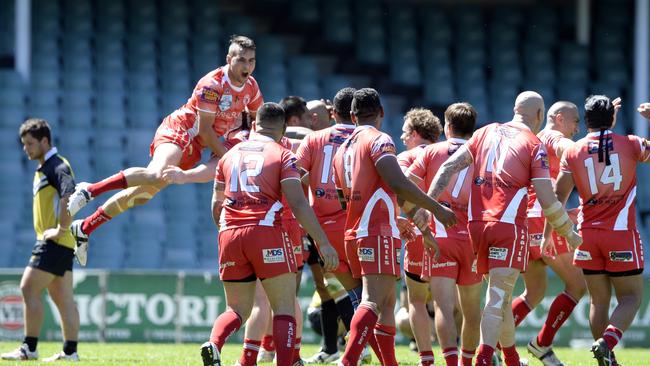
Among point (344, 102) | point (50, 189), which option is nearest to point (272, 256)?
point (344, 102)

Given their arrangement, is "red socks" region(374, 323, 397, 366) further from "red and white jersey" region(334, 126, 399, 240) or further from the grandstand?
the grandstand

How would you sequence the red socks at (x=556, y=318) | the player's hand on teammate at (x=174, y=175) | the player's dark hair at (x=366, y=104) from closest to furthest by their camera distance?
the player's dark hair at (x=366, y=104) → the player's hand on teammate at (x=174, y=175) → the red socks at (x=556, y=318)

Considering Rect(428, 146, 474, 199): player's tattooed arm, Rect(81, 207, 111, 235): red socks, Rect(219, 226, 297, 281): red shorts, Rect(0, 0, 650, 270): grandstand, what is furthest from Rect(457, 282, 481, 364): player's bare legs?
Rect(0, 0, 650, 270): grandstand

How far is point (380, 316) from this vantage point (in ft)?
31.7

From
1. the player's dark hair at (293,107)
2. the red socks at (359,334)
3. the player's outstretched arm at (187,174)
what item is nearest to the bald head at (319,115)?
the player's dark hair at (293,107)

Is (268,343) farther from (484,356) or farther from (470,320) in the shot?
(484,356)

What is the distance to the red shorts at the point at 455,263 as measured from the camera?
10172mm

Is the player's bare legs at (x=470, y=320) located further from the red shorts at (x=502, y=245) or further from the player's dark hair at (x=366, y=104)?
the player's dark hair at (x=366, y=104)

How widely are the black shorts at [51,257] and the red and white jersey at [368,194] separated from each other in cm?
447

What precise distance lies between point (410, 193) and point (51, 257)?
5190mm

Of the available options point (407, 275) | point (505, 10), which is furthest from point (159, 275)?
point (505, 10)

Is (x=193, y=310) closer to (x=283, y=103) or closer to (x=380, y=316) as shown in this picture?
(x=283, y=103)

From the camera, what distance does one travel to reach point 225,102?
11562 millimetres

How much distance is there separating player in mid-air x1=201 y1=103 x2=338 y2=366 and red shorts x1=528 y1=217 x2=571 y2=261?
120 inches
